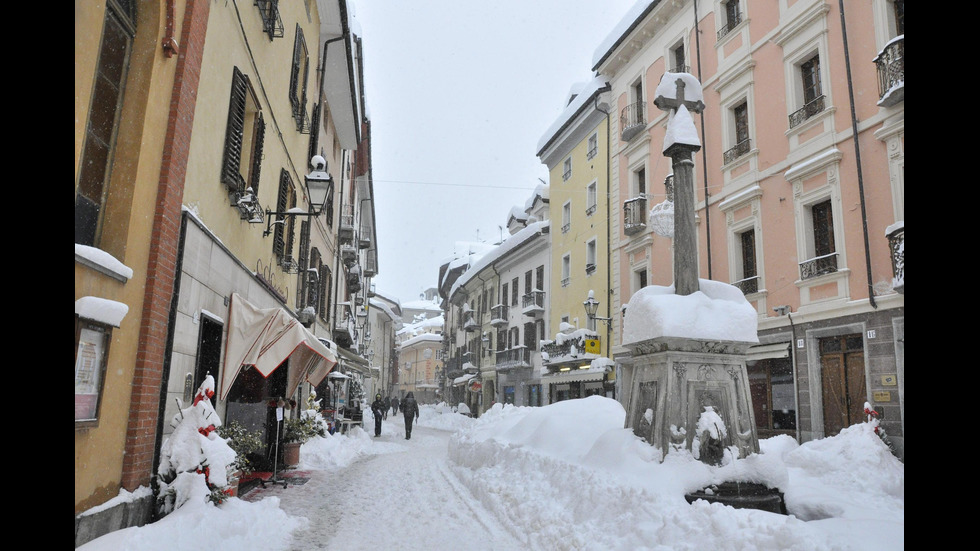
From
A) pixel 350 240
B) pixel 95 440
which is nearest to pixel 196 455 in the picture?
pixel 95 440

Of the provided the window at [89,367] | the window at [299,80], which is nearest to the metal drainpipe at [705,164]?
the window at [299,80]

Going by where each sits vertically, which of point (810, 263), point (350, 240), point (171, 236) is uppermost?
point (350, 240)

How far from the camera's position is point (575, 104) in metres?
26.8

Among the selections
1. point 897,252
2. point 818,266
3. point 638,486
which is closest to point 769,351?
point 818,266

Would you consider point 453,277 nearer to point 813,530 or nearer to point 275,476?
point 275,476

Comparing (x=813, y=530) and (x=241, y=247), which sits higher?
(x=241, y=247)

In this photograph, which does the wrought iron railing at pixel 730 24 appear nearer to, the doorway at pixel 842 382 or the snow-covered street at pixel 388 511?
the doorway at pixel 842 382

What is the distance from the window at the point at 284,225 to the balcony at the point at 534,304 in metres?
18.6

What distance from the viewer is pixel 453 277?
57.2 metres

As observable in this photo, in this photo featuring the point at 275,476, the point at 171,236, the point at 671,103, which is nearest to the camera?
the point at 171,236

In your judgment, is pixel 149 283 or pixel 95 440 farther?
pixel 149 283

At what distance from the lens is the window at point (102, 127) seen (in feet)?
15.2
